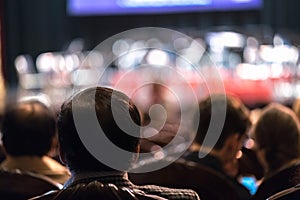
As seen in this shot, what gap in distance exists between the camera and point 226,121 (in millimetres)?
2730

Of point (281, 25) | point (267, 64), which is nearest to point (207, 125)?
point (267, 64)

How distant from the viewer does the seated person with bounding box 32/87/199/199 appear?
5.20 ft

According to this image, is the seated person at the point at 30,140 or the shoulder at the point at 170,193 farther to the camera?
the seated person at the point at 30,140

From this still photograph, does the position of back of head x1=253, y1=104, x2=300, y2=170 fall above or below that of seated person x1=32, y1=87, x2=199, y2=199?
below

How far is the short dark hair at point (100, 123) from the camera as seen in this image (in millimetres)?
1576

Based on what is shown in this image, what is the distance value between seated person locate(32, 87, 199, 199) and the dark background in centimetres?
917

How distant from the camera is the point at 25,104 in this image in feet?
8.67

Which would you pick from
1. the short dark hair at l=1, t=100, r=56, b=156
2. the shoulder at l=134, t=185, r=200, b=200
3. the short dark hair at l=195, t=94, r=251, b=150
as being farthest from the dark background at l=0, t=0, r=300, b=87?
the shoulder at l=134, t=185, r=200, b=200

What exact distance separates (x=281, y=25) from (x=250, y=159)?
26.7 ft

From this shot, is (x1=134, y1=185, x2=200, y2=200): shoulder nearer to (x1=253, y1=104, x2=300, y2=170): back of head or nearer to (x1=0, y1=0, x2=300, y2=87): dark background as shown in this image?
(x1=253, y1=104, x2=300, y2=170): back of head

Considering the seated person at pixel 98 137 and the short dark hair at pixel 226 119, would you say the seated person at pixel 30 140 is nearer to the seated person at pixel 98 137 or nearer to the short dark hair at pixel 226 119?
the short dark hair at pixel 226 119

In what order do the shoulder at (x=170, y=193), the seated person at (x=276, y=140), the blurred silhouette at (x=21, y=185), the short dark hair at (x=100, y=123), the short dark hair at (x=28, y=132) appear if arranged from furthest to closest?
1. the seated person at (x=276, y=140)
2. the short dark hair at (x=28, y=132)
3. the blurred silhouette at (x=21, y=185)
4. the shoulder at (x=170, y=193)
5. the short dark hair at (x=100, y=123)

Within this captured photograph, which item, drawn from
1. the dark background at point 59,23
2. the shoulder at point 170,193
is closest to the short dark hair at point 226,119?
the shoulder at point 170,193

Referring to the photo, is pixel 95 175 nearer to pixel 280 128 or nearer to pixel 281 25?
pixel 280 128
